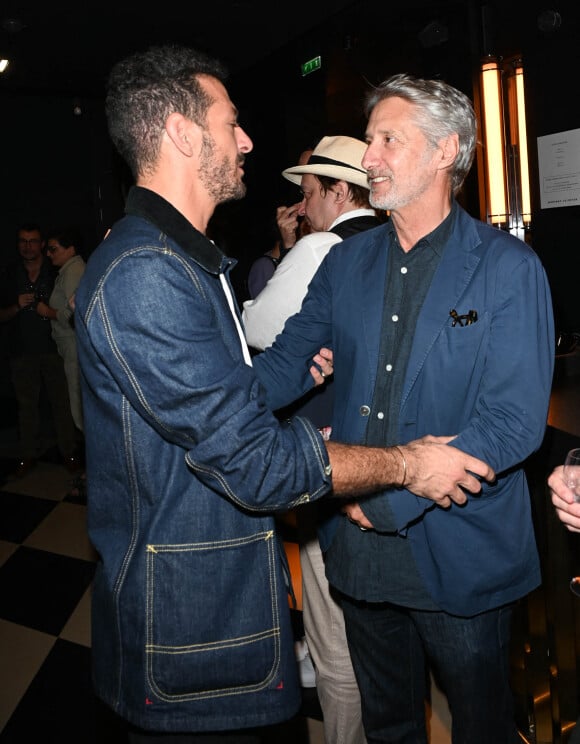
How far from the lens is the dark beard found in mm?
1418

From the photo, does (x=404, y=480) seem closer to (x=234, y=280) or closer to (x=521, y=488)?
(x=521, y=488)

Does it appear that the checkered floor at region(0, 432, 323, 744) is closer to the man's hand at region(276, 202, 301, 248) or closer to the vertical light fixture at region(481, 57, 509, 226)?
the man's hand at region(276, 202, 301, 248)

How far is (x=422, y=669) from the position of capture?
185cm

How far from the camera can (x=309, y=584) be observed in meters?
2.34

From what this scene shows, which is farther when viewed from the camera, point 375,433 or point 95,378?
point 375,433

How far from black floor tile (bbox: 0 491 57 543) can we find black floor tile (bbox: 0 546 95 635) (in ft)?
0.90

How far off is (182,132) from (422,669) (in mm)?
1428

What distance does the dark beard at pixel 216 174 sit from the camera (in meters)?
1.42

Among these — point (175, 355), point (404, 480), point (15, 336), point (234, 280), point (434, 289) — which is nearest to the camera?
point (175, 355)

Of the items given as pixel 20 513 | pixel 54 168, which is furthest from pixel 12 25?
pixel 20 513

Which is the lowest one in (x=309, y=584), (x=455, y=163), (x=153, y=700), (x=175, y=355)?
(x=309, y=584)

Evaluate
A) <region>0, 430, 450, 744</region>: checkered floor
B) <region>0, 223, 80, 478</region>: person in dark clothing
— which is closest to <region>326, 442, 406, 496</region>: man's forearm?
<region>0, 430, 450, 744</region>: checkered floor

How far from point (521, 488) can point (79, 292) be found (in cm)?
107

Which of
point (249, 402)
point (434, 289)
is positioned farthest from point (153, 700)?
point (434, 289)
